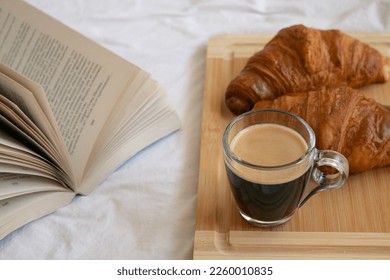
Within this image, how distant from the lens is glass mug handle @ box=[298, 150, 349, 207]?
31.5 inches

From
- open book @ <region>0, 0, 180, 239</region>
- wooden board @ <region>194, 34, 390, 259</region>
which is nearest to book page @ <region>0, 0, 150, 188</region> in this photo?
open book @ <region>0, 0, 180, 239</region>

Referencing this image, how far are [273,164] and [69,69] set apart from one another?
1.33 feet

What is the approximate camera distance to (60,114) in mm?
959

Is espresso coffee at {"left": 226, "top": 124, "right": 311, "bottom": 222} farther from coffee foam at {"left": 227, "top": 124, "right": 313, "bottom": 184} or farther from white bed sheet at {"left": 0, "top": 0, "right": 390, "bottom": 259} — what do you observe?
white bed sheet at {"left": 0, "top": 0, "right": 390, "bottom": 259}

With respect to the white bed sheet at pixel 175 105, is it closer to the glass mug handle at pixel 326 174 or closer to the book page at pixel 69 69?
the book page at pixel 69 69

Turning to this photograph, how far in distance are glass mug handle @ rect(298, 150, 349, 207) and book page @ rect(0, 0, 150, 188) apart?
325 mm

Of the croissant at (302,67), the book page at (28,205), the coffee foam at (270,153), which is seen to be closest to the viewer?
the coffee foam at (270,153)

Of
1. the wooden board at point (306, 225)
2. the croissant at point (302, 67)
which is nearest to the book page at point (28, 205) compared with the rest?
the wooden board at point (306, 225)

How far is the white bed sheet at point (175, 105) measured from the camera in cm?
87

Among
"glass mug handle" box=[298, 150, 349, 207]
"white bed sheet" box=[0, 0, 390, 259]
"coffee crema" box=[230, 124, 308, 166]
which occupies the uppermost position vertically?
"coffee crema" box=[230, 124, 308, 166]

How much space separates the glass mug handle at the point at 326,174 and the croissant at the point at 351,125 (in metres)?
0.05

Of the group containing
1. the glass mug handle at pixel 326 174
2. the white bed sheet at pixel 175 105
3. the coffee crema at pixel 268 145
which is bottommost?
the white bed sheet at pixel 175 105

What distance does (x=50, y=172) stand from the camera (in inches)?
35.2
